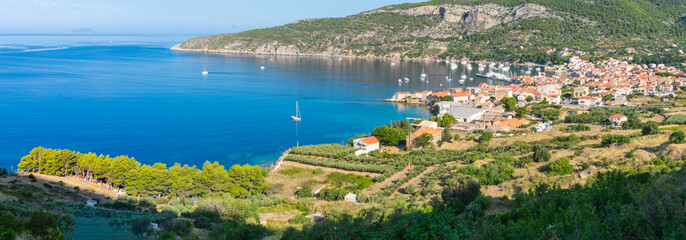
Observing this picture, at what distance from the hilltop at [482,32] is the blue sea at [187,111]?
4070 centimetres

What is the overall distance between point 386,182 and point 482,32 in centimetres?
11220

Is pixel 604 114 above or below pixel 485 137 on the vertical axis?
above

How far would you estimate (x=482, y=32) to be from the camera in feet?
409

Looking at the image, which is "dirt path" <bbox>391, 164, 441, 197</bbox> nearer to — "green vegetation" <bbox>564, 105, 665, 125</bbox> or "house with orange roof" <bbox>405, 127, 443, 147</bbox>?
"house with orange roof" <bbox>405, 127, 443, 147</bbox>

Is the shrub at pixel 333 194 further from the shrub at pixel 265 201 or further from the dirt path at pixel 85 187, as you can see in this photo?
the dirt path at pixel 85 187

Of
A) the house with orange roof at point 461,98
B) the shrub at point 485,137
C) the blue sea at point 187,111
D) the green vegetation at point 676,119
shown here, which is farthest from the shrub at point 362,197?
the house with orange roof at point 461,98

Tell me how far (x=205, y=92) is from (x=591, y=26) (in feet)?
313

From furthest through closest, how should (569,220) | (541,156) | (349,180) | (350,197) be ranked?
(349,180)
(541,156)
(350,197)
(569,220)

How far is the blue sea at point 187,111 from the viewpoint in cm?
3191

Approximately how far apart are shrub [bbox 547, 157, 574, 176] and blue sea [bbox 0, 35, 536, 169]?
54.9ft

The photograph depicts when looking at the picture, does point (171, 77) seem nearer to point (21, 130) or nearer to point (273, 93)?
point (273, 93)

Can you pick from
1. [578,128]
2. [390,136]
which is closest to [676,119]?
[578,128]

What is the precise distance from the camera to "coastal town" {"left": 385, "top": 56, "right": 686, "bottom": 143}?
3559 cm

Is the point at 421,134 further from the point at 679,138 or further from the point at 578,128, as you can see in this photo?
the point at 679,138
